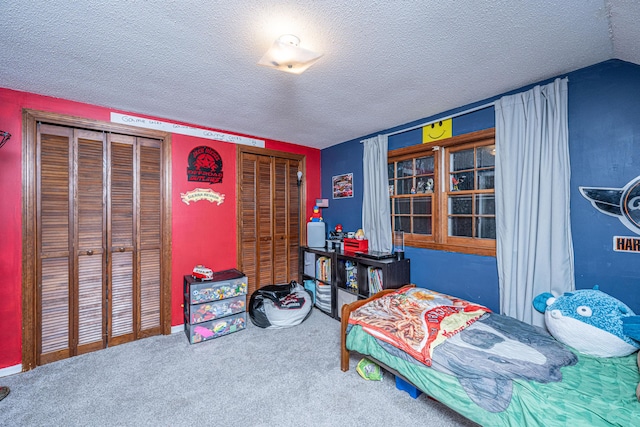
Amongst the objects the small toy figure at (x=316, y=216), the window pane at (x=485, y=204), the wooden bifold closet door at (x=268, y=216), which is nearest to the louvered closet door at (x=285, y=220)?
the wooden bifold closet door at (x=268, y=216)

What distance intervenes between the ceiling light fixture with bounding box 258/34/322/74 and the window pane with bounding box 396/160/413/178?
1980 mm

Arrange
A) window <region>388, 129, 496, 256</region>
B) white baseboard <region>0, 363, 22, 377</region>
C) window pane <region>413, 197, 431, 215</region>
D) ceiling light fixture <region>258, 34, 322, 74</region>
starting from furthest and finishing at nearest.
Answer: window pane <region>413, 197, 431, 215</region> < window <region>388, 129, 496, 256</region> < white baseboard <region>0, 363, 22, 377</region> < ceiling light fixture <region>258, 34, 322, 74</region>

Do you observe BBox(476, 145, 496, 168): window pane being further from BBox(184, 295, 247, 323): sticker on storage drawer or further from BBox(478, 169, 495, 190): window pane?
BBox(184, 295, 247, 323): sticker on storage drawer

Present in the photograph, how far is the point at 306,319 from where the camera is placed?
10.9 feet

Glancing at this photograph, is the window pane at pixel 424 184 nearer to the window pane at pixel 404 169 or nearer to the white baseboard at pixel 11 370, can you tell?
the window pane at pixel 404 169

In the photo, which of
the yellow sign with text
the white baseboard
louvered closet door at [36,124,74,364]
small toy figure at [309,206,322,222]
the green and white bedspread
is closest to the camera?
the green and white bedspread

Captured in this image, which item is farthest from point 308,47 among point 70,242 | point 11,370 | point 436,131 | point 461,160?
point 11,370

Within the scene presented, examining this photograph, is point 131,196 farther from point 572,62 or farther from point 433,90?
point 572,62

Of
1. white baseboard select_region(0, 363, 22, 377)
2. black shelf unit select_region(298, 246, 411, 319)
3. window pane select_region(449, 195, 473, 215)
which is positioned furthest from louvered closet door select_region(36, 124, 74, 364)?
window pane select_region(449, 195, 473, 215)

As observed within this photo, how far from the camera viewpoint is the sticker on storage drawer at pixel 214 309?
2.76 metres

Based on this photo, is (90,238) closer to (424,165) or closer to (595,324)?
(424,165)

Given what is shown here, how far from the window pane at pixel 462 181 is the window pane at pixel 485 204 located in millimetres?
145

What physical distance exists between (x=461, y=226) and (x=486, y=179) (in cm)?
52

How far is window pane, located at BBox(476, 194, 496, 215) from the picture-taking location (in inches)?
96.7
